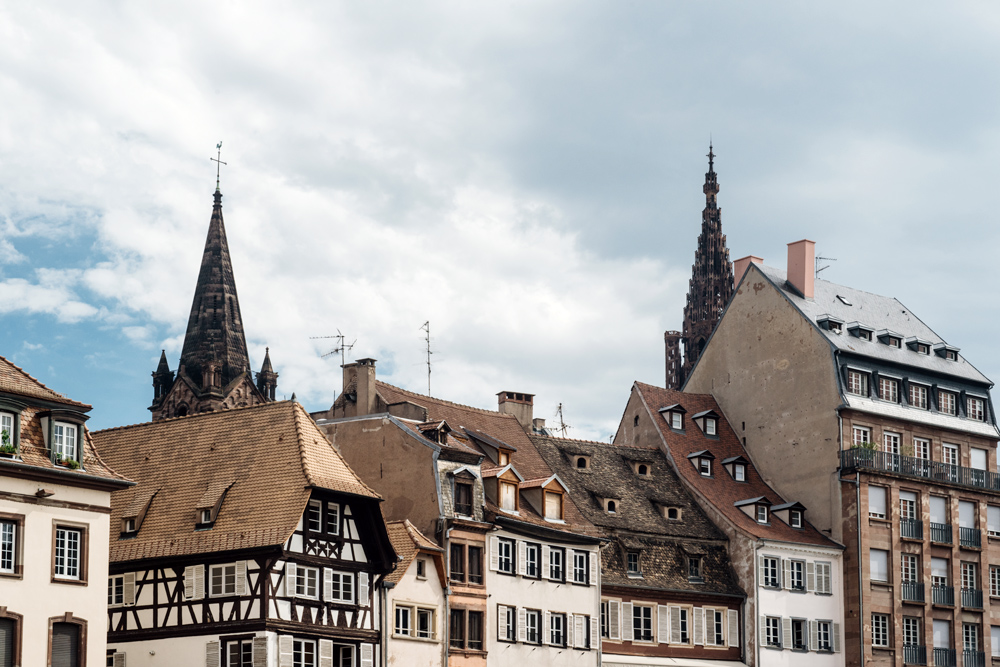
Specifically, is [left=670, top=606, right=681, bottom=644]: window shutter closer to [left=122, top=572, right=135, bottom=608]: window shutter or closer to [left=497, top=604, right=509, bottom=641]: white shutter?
[left=497, top=604, right=509, bottom=641]: white shutter

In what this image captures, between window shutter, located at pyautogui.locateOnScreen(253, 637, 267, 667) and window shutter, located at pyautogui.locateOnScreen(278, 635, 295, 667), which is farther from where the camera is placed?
window shutter, located at pyautogui.locateOnScreen(278, 635, 295, 667)

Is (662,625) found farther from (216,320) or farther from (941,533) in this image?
(216,320)

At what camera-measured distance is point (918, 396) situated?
8238cm

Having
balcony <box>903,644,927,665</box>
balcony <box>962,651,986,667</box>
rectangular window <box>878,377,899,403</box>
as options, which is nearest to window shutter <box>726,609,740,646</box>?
balcony <box>903,644,927,665</box>

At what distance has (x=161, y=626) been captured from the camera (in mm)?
53406

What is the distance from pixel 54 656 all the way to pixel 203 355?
257 ft

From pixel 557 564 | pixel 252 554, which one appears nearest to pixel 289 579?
pixel 252 554

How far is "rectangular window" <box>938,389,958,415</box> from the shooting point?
83.2 meters

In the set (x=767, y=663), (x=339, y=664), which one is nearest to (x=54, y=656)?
(x=339, y=664)

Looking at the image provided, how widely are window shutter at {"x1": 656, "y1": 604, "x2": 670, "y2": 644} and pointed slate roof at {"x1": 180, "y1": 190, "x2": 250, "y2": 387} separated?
196ft

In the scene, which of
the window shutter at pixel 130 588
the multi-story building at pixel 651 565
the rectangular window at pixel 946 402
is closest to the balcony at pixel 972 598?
the rectangular window at pixel 946 402

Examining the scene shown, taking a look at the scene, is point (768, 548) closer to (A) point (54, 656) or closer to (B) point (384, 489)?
(B) point (384, 489)

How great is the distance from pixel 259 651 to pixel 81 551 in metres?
7.51

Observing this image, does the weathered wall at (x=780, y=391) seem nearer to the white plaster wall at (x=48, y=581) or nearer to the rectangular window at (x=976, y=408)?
the rectangular window at (x=976, y=408)
